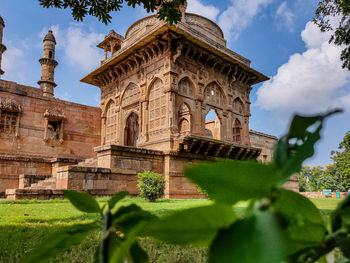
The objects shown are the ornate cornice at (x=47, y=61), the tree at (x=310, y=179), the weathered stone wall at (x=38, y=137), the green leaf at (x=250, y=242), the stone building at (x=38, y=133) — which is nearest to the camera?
the green leaf at (x=250, y=242)

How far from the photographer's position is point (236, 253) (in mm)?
168

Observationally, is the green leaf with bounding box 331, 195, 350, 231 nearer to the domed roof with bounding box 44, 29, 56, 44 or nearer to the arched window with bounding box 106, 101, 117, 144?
the arched window with bounding box 106, 101, 117, 144

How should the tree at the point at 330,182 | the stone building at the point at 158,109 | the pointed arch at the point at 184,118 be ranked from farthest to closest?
1. the tree at the point at 330,182
2. the pointed arch at the point at 184,118
3. the stone building at the point at 158,109

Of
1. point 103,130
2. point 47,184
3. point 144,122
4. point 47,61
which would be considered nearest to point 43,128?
point 103,130

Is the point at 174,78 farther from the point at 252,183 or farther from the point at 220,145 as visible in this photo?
the point at 252,183

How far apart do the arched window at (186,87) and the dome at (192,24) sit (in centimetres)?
314

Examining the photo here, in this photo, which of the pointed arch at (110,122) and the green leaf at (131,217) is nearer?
the green leaf at (131,217)

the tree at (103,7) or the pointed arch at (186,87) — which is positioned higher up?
the pointed arch at (186,87)

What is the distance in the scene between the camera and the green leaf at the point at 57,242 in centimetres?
25

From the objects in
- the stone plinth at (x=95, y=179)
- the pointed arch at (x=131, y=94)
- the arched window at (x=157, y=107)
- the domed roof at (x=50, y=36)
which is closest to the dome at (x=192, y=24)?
the pointed arch at (x=131, y=94)

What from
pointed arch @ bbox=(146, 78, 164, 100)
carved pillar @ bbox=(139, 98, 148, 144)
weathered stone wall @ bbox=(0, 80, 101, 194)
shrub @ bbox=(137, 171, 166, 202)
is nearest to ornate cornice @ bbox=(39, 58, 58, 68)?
weathered stone wall @ bbox=(0, 80, 101, 194)

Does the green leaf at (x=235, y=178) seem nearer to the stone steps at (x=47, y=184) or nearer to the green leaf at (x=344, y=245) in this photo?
the green leaf at (x=344, y=245)

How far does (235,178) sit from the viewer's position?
8.0 inches

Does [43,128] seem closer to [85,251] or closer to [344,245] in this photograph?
[85,251]
